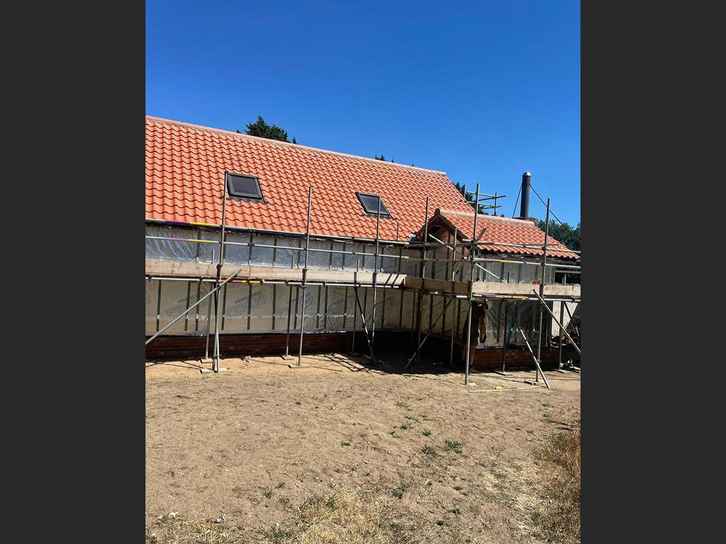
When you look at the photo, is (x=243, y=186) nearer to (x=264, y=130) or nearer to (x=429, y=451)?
(x=429, y=451)

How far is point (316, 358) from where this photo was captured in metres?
14.3

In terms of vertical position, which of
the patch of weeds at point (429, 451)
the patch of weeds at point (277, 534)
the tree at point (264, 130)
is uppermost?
the tree at point (264, 130)

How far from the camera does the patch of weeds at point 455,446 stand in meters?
7.64

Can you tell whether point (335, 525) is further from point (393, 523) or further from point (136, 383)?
point (136, 383)

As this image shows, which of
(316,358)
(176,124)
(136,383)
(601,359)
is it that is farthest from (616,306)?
(176,124)

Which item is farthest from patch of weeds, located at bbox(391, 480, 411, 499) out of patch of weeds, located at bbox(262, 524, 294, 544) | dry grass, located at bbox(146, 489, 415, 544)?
patch of weeds, located at bbox(262, 524, 294, 544)

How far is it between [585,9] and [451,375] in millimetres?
12793

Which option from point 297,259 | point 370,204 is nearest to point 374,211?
point 370,204

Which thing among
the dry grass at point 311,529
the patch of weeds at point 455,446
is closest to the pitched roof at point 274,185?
the patch of weeds at point 455,446

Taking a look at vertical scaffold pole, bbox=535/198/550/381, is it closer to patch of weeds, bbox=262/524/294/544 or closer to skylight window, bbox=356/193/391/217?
skylight window, bbox=356/193/391/217

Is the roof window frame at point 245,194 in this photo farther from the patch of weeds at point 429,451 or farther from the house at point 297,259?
the patch of weeds at point 429,451

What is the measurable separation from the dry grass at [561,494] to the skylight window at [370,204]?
10171mm

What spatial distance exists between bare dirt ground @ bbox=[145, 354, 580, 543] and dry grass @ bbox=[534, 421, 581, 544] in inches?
5.2

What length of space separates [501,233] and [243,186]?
8397mm
